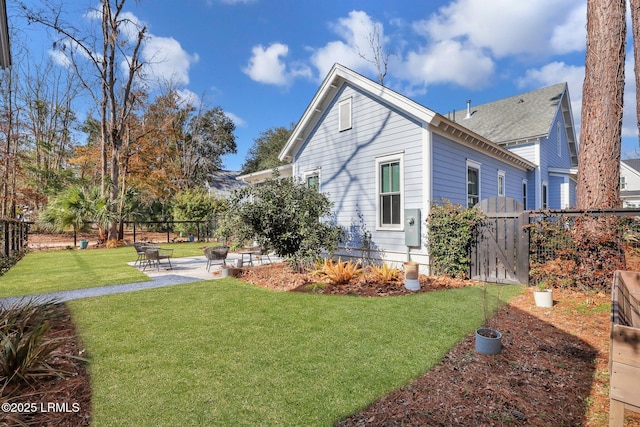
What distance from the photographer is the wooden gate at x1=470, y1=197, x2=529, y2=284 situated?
254 inches

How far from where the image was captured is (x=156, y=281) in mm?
7184

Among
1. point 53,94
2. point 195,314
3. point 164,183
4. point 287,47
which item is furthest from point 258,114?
point 195,314

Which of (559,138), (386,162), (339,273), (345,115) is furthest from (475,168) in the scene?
(559,138)

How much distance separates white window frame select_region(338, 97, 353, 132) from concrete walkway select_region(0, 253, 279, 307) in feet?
19.0

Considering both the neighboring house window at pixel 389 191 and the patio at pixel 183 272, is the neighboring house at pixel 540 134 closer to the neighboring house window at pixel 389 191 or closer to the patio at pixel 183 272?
the neighboring house window at pixel 389 191

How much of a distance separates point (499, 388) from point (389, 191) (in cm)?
610

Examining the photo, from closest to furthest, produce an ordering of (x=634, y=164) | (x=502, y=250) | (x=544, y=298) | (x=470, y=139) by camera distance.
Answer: (x=544, y=298) → (x=502, y=250) → (x=470, y=139) → (x=634, y=164)

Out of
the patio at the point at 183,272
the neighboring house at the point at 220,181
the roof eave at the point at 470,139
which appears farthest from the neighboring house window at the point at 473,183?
the neighboring house at the point at 220,181

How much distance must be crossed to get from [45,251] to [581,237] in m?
18.7

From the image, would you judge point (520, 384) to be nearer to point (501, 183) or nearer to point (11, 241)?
point (501, 183)

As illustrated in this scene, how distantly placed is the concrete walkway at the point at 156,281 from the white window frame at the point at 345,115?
19.0ft

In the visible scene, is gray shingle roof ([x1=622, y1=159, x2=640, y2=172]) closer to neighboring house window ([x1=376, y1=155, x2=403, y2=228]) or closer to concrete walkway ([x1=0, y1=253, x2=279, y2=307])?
neighboring house window ([x1=376, y1=155, x2=403, y2=228])

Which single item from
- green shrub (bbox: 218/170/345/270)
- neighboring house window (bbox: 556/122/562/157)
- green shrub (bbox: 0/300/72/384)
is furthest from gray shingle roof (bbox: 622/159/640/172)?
green shrub (bbox: 0/300/72/384)

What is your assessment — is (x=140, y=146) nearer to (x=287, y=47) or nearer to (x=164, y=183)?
(x=164, y=183)
